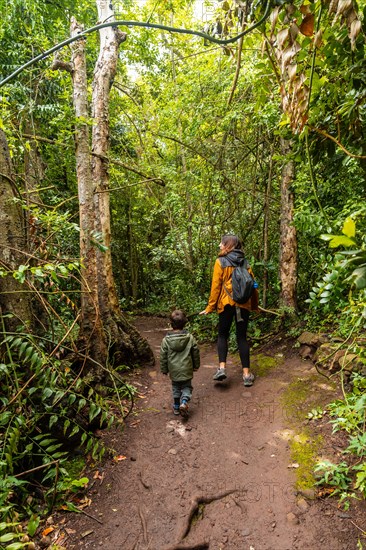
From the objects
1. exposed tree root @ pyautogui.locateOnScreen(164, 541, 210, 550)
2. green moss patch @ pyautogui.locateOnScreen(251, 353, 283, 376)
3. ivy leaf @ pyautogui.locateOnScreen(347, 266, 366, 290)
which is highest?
ivy leaf @ pyautogui.locateOnScreen(347, 266, 366, 290)

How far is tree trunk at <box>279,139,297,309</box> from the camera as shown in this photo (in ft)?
17.7

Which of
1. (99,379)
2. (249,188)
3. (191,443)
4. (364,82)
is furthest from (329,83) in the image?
(249,188)

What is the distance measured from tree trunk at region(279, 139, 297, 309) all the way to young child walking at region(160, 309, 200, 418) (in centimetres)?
227

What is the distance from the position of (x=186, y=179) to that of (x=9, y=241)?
Result: 5.56 m

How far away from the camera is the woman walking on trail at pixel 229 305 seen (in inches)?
178

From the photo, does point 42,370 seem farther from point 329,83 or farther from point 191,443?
point 329,83

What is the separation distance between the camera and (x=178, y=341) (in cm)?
414

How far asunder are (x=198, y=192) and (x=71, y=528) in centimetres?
661

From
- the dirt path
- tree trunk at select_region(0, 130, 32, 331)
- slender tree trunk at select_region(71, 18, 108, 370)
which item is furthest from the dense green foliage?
the dirt path

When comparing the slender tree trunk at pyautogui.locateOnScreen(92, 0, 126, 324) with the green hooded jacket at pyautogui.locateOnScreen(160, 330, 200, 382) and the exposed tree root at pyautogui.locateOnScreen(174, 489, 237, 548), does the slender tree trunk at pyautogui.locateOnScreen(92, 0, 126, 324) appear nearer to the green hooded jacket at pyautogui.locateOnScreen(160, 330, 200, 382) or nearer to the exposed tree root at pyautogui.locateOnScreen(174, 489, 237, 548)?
the green hooded jacket at pyautogui.locateOnScreen(160, 330, 200, 382)

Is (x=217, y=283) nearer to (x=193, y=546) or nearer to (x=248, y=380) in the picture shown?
(x=248, y=380)

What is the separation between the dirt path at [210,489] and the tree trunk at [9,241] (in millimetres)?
1818

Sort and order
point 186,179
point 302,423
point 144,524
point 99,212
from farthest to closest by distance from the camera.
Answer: point 186,179, point 99,212, point 302,423, point 144,524

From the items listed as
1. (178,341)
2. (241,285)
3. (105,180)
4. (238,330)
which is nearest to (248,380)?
(238,330)
